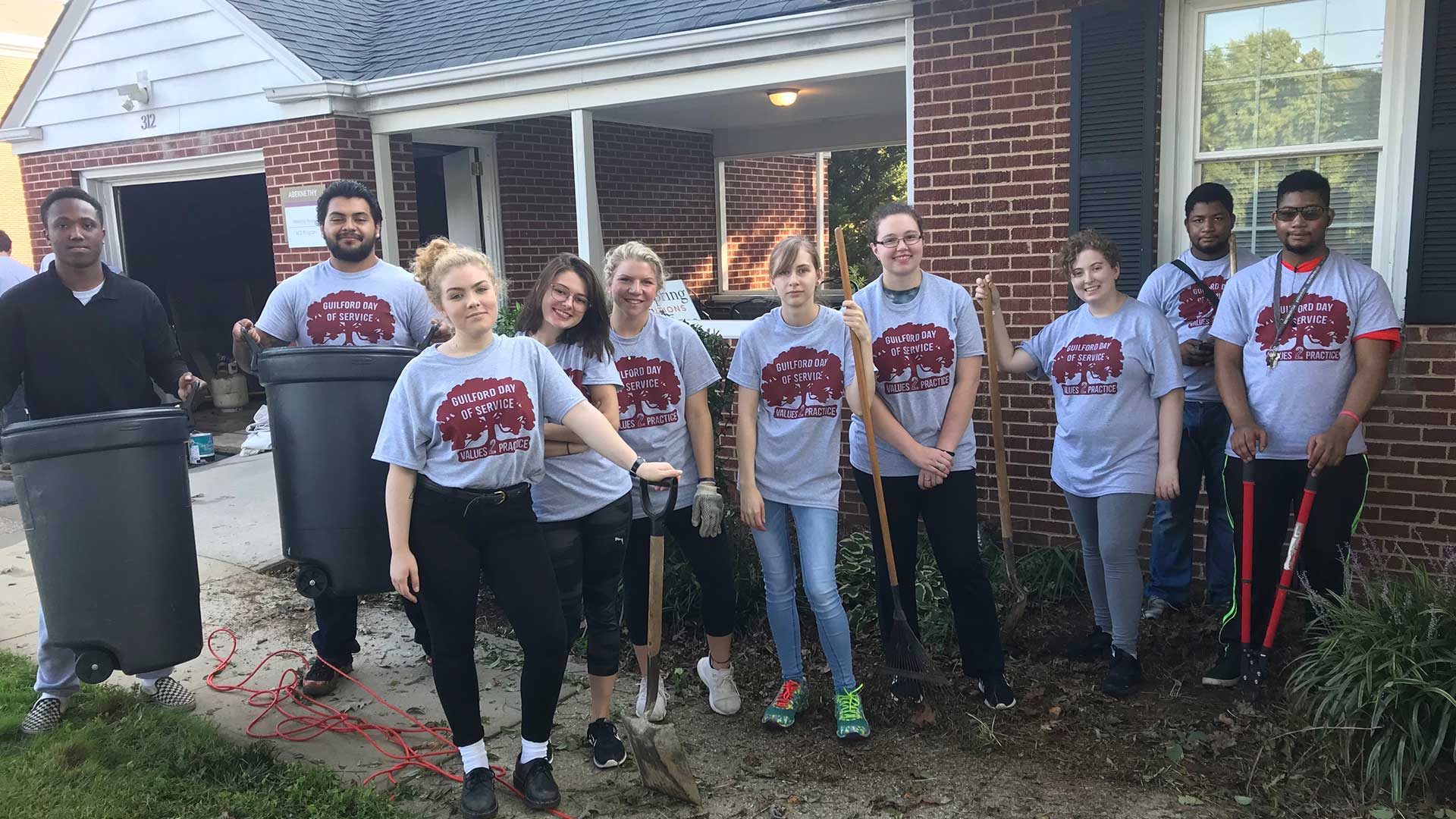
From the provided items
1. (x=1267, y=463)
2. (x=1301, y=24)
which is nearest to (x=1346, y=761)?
(x=1267, y=463)

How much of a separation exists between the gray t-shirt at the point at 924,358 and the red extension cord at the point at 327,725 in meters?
1.69

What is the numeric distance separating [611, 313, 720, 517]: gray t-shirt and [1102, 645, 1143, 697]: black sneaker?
1.67 m

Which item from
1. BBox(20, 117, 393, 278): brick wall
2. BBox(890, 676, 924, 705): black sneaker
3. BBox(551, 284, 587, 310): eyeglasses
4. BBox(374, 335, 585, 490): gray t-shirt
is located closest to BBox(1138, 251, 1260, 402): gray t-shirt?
BBox(890, 676, 924, 705): black sneaker

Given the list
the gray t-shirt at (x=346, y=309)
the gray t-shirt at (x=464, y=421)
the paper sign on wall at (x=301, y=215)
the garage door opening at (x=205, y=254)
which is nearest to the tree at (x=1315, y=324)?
the gray t-shirt at (x=464, y=421)

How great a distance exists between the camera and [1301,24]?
4352mm

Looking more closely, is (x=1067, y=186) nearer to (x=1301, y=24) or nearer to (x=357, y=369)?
(x=1301, y=24)

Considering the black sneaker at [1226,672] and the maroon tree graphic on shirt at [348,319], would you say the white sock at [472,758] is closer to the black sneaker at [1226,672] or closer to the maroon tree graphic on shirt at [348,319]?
the maroon tree graphic on shirt at [348,319]

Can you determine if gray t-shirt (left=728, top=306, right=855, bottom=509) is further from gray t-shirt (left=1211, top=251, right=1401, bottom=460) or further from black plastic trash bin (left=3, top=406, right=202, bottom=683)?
black plastic trash bin (left=3, top=406, right=202, bottom=683)

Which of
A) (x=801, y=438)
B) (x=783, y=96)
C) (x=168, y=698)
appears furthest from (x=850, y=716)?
(x=783, y=96)

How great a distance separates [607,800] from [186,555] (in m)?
1.69

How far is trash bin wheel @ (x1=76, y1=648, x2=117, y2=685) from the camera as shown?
3.29 m

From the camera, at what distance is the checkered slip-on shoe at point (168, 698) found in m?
3.90

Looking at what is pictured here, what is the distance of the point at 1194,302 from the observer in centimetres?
408

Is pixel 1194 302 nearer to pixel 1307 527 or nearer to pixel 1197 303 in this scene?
pixel 1197 303
